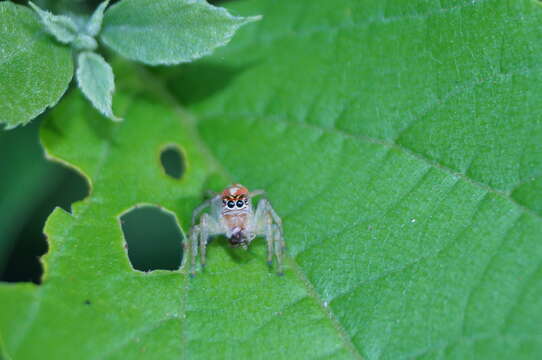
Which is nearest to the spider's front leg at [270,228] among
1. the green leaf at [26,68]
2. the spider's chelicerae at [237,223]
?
the spider's chelicerae at [237,223]

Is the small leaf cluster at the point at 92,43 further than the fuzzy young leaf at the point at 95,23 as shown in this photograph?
No

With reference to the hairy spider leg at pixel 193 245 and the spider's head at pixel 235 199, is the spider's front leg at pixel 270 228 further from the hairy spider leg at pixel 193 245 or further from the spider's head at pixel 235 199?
the hairy spider leg at pixel 193 245

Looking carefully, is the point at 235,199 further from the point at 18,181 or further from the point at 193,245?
the point at 18,181

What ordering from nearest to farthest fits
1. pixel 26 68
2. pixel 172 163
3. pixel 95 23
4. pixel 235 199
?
pixel 26 68 → pixel 95 23 → pixel 235 199 → pixel 172 163

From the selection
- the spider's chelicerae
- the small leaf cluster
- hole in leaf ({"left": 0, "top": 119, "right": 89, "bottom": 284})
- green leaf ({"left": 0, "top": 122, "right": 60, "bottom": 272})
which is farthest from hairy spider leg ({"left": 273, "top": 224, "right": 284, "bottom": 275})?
green leaf ({"left": 0, "top": 122, "right": 60, "bottom": 272})

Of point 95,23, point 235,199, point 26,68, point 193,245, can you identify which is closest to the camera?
point 26,68

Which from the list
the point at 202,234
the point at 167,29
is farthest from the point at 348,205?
the point at 167,29

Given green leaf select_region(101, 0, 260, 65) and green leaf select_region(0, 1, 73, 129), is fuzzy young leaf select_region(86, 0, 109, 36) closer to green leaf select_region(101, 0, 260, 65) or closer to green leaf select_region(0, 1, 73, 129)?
green leaf select_region(101, 0, 260, 65)

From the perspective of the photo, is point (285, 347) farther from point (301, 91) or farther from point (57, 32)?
point (57, 32)
